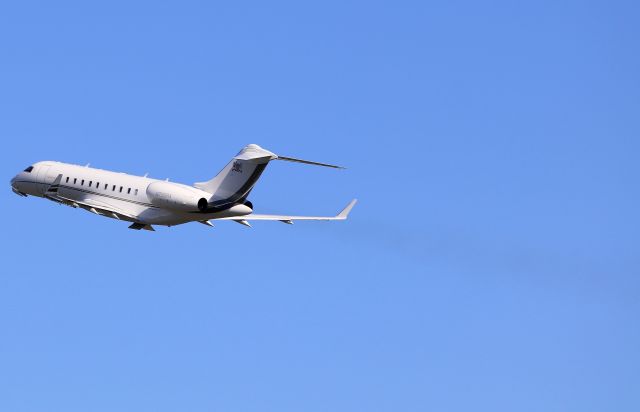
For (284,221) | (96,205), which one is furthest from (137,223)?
(284,221)

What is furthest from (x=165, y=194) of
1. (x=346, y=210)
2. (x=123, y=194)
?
(x=346, y=210)

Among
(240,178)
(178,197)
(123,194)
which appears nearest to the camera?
(178,197)

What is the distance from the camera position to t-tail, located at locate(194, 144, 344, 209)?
237 ft

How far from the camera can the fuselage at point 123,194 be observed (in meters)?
72.2

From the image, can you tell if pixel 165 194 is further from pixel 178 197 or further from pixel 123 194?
pixel 123 194

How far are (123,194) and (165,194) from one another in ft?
13.4

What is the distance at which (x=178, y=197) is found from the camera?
71.9 metres

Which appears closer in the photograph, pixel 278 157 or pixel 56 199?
pixel 278 157

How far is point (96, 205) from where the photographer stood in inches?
2977

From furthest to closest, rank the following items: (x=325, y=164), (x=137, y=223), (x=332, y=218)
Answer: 1. (x=332, y=218)
2. (x=137, y=223)
3. (x=325, y=164)

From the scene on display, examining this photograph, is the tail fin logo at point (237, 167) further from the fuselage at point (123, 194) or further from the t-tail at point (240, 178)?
the fuselage at point (123, 194)

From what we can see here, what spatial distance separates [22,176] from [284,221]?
57.4 ft

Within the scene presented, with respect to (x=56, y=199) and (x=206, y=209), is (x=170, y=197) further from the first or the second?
(x=56, y=199)

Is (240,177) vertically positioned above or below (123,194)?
above
